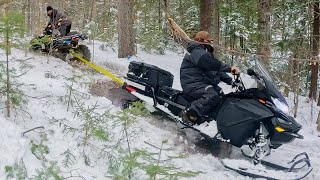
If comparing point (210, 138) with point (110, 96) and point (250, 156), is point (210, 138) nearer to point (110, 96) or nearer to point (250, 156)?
point (250, 156)

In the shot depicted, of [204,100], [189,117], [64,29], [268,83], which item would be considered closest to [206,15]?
[64,29]

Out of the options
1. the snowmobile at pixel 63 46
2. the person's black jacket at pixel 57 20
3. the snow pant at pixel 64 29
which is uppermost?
the person's black jacket at pixel 57 20

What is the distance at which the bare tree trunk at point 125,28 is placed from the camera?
12.8 meters

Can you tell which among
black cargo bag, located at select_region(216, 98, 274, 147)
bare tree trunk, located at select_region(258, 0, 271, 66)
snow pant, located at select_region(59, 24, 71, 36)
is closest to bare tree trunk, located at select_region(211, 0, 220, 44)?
bare tree trunk, located at select_region(258, 0, 271, 66)

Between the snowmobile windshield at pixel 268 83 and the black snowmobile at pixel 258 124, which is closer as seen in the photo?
the black snowmobile at pixel 258 124

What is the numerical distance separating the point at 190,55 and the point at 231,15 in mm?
12326

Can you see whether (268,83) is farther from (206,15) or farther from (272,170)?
(206,15)

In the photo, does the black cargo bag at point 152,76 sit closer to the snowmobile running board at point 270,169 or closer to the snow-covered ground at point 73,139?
the snow-covered ground at point 73,139

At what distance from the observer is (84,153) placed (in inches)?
186

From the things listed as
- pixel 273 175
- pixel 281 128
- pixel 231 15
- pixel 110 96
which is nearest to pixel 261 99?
pixel 281 128

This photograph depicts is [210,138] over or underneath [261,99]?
underneath

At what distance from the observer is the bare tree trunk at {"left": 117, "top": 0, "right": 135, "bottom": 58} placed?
12836 mm

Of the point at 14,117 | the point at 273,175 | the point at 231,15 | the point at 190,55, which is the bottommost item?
the point at 273,175

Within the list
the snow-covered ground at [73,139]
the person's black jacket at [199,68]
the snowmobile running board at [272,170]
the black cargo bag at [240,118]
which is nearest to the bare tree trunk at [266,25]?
the snow-covered ground at [73,139]
